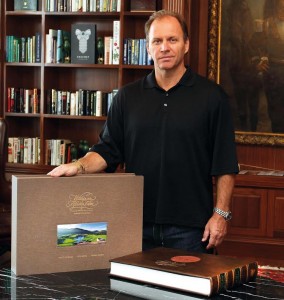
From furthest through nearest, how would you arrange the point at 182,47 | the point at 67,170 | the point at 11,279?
1. the point at 182,47
2. the point at 67,170
3. the point at 11,279

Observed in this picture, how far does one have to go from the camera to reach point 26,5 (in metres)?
5.35

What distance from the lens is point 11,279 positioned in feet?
5.51

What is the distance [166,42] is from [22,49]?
341 cm

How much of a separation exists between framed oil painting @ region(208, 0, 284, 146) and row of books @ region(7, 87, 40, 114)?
4.90ft

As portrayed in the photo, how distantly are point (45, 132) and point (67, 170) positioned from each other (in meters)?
3.56

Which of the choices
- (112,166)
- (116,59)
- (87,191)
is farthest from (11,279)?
(116,59)

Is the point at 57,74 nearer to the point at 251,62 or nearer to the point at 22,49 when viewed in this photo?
the point at 22,49

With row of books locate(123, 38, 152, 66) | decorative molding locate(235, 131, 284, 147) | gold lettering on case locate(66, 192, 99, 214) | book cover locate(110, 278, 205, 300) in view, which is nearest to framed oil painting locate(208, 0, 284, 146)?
decorative molding locate(235, 131, 284, 147)

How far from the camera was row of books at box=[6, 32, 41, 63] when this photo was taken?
5.34 m

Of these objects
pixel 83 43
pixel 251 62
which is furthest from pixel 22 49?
pixel 251 62

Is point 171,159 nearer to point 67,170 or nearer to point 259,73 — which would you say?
point 67,170

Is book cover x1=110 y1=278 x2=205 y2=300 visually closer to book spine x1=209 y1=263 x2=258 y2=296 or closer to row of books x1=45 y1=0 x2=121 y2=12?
book spine x1=209 y1=263 x2=258 y2=296

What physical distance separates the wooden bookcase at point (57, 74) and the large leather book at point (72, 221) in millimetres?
3325

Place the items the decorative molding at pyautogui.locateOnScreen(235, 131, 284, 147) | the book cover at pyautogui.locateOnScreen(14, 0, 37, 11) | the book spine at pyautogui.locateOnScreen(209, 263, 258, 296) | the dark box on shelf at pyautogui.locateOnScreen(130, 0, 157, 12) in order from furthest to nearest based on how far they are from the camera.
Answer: the book cover at pyautogui.locateOnScreen(14, 0, 37, 11) < the decorative molding at pyautogui.locateOnScreen(235, 131, 284, 147) < the dark box on shelf at pyautogui.locateOnScreen(130, 0, 157, 12) < the book spine at pyautogui.locateOnScreen(209, 263, 258, 296)
